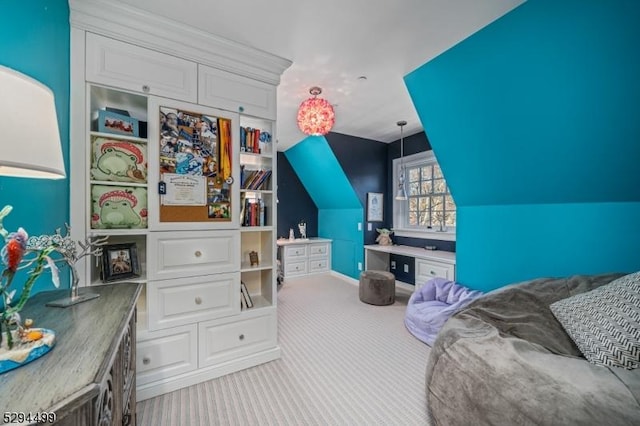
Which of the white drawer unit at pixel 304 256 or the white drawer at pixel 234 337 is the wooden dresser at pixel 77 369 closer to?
the white drawer at pixel 234 337

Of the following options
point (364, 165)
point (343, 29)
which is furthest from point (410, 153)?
point (343, 29)

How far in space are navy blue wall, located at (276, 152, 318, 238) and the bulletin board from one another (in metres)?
3.29

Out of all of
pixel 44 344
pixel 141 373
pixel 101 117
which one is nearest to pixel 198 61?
pixel 101 117

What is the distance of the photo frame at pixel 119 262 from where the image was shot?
5.41ft

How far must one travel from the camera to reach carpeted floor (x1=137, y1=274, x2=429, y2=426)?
1538 millimetres

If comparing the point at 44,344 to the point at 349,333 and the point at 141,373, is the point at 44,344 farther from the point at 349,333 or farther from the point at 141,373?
the point at 349,333

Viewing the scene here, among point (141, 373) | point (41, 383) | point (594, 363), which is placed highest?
point (41, 383)

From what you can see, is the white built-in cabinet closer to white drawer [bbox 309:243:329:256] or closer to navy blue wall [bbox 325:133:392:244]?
navy blue wall [bbox 325:133:392:244]

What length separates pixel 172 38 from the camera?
68.4 inches

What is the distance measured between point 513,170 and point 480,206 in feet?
1.94

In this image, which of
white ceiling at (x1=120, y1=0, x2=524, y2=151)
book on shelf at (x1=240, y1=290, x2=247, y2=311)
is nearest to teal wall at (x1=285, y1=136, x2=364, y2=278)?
white ceiling at (x1=120, y1=0, x2=524, y2=151)

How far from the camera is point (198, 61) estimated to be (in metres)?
1.86

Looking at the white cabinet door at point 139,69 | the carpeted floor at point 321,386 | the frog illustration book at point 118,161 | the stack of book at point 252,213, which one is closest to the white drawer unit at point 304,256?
the carpeted floor at point 321,386

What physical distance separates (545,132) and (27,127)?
2629 mm
